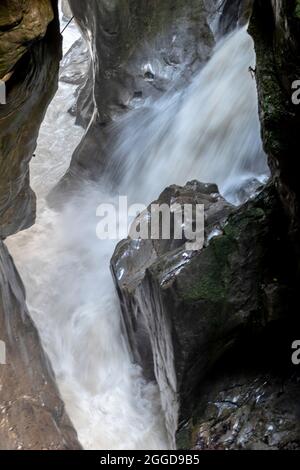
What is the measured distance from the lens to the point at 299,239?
399cm

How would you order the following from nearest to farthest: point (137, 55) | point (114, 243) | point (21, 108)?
1. point (21, 108)
2. point (114, 243)
3. point (137, 55)

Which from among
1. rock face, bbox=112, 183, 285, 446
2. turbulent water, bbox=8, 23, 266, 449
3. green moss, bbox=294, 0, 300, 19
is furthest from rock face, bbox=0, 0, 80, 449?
green moss, bbox=294, 0, 300, 19

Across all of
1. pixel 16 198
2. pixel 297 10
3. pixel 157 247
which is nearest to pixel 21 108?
pixel 16 198

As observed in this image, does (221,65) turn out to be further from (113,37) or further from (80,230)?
(80,230)

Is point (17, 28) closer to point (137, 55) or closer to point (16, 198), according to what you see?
point (16, 198)

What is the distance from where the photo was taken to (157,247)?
5645 mm

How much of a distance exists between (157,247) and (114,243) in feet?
7.67

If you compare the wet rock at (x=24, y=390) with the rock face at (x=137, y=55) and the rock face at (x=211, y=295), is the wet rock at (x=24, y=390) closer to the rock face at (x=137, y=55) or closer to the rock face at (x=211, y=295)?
the rock face at (x=211, y=295)

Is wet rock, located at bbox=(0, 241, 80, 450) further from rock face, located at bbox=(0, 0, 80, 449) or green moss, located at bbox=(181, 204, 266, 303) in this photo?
green moss, located at bbox=(181, 204, 266, 303)

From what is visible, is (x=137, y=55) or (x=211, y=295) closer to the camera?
(x=211, y=295)

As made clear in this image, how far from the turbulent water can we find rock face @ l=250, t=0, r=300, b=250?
8.11 ft

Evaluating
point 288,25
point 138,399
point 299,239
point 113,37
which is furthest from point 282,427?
point 113,37

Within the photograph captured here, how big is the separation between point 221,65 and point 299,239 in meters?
5.56

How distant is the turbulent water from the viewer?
17.1ft
